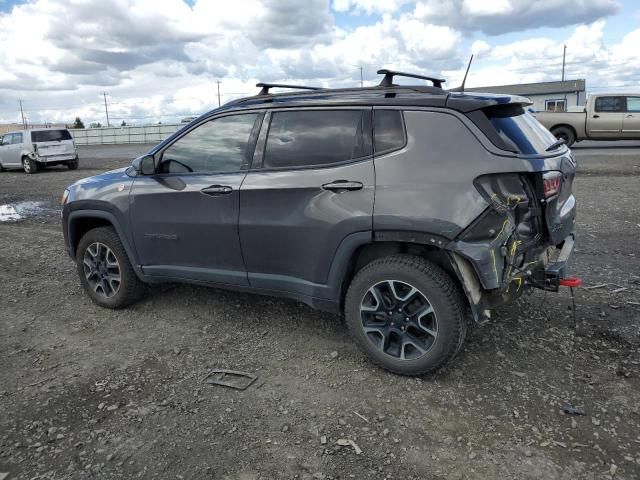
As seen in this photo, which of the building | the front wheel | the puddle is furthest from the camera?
the building

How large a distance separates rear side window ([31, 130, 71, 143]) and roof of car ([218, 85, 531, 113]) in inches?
692

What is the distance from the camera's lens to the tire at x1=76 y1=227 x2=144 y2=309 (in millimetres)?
4711

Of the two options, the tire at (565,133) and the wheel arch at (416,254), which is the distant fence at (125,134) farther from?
the wheel arch at (416,254)

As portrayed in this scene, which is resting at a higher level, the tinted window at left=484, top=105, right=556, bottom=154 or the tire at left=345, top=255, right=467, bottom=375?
the tinted window at left=484, top=105, right=556, bottom=154

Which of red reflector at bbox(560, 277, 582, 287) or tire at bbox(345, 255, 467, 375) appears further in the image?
red reflector at bbox(560, 277, 582, 287)

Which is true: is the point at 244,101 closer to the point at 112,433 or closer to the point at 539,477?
the point at 112,433

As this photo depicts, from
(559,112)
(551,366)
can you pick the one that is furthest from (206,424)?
(559,112)

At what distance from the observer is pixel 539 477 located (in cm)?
254

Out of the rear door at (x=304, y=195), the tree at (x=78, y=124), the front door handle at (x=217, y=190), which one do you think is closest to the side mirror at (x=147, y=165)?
the front door handle at (x=217, y=190)

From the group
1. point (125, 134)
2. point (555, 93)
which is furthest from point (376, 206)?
point (125, 134)

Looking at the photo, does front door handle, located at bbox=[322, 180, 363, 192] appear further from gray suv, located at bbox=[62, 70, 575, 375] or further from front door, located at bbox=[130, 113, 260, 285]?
front door, located at bbox=[130, 113, 260, 285]

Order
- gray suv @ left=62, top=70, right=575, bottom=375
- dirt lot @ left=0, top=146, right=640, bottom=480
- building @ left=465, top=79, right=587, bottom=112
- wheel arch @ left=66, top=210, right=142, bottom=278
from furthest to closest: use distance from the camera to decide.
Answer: building @ left=465, top=79, right=587, bottom=112, wheel arch @ left=66, top=210, right=142, bottom=278, gray suv @ left=62, top=70, right=575, bottom=375, dirt lot @ left=0, top=146, right=640, bottom=480

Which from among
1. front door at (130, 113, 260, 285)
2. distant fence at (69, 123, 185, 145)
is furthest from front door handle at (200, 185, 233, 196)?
distant fence at (69, 123, 185, 145)

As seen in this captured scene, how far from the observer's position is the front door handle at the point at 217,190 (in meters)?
3.95
